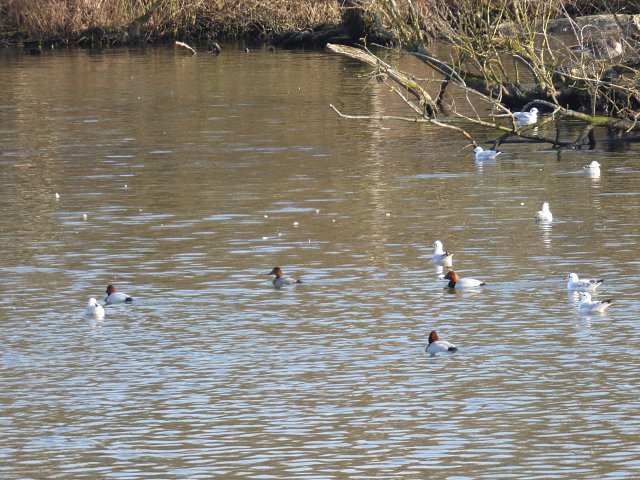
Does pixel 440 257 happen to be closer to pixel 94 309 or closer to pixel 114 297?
pixel 114 297

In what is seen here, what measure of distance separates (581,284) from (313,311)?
3.22m

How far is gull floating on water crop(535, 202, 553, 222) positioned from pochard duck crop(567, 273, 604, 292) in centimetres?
434

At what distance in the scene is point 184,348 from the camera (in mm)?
14945

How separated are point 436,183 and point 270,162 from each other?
449 centimetres

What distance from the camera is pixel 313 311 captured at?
16.6m

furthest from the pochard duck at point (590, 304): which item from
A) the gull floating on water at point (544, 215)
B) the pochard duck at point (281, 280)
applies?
the gull floating on water at point (544, 215)

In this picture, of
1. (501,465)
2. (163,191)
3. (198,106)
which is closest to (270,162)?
(163,191)

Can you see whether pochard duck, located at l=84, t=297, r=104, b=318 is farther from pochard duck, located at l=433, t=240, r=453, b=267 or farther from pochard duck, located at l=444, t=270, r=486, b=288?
pochard duck, located at l=433, t=240, r=453, b=267

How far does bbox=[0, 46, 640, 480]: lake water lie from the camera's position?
1174 centimetres

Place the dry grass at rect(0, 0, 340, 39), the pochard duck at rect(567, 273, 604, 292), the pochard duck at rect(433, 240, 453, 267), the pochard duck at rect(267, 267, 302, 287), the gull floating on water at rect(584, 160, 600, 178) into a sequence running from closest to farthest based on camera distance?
the pochard duck at rect(567, 273, 604, 292), the pochard duck at rect(267, 267, 302, 287), the pochard duck at rect(433, 240, 453, 267), the gull floating on water at rect(584, 160, 600, 178), the dry grass at rect(0, 0, 340, 39)

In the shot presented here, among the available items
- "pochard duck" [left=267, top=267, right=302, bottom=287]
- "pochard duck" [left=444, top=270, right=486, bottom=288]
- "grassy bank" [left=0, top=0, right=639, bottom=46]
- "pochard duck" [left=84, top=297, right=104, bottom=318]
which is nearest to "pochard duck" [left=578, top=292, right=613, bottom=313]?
"pochard duck" [left=444, top=270, right=486, bottom=288]

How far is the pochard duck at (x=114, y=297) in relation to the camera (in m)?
16.8

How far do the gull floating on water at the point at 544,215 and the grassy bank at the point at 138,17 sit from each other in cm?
4125

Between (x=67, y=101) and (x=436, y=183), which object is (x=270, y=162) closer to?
Result: (x=436, y=183)
